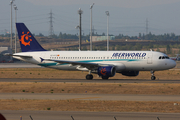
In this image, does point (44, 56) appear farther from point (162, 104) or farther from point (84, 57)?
point (162, 104)

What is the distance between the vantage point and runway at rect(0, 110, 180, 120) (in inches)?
809

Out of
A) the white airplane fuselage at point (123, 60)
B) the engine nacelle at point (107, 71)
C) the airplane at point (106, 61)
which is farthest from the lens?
the white airplane fuselage at point (123, 60)

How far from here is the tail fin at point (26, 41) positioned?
2311 inches

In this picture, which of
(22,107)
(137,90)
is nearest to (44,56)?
(137,90)

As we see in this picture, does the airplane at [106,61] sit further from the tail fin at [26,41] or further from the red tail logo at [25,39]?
the red tail logo at [25,39]

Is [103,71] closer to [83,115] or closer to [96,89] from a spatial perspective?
[96,89]

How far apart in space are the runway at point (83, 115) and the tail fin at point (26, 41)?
36132 millimetres

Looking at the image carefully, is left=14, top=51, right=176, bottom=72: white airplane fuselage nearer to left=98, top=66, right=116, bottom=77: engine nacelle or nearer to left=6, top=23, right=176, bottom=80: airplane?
left=6, top=23, right=176, bottom=80: airplane

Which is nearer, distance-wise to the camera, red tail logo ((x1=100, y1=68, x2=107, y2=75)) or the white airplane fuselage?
red tail logo ((x1=100, y1=68, x2=107, y2=75))

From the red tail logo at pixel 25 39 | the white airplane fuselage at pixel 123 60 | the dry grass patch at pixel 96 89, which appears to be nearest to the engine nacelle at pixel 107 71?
the white airplane fuselage at pixel 123 60

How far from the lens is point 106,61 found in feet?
173

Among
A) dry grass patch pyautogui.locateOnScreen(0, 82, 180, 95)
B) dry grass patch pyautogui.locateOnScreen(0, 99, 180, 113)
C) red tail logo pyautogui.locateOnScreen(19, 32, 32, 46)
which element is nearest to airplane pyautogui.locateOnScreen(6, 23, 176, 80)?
red tail logo pyautogui.locateOnScreen(19, 32, 32, 46)

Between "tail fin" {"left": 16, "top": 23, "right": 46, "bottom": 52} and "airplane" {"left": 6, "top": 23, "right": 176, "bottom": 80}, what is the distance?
1.86 m

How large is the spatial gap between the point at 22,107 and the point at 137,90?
15.2m
